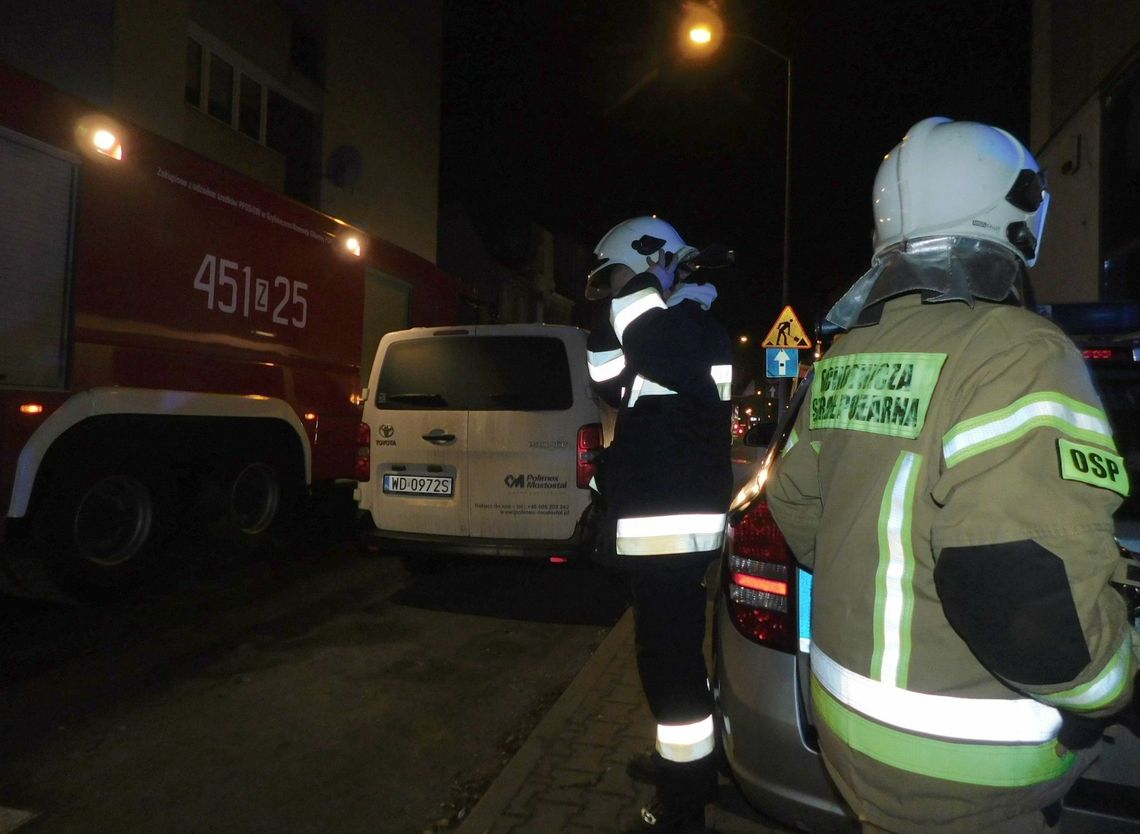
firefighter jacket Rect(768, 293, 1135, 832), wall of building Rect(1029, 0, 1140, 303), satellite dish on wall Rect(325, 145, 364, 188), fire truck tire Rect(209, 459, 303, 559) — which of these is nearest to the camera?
firefighter jacket Rect(768, 293, 1135, 832)

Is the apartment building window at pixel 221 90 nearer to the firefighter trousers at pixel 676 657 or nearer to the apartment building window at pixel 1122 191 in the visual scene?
the apartment building window at pixel 1122 191

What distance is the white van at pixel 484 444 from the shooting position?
5.47 metres

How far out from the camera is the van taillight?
2383 mm

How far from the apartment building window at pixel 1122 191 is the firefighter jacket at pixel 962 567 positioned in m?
8.09

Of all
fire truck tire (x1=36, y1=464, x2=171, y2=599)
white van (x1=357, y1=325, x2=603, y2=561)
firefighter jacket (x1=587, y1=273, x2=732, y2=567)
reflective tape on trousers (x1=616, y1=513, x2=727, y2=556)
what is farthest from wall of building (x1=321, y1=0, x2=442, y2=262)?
reflective tape on trousers (x1=616, y1=513, x2=727, y2=556)

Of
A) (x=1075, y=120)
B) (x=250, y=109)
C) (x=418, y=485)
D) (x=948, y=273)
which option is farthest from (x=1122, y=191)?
(x=250, y=109)

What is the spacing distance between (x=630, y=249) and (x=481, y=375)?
118 inches

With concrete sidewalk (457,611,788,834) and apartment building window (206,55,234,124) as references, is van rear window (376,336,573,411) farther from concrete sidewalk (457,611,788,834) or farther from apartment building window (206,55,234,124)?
apartment building window (206,55,234,124)

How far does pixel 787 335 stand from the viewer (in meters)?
13.5

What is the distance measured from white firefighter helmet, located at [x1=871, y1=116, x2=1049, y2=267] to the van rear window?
4.02 meters

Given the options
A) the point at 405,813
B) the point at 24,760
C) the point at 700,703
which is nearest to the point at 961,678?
the point at 700,703

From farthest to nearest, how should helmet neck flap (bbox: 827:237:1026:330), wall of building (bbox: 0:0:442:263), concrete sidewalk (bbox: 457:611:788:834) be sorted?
1. wall of building (bbox: 0:0:442:263)
2. concrete sidewalk (bbox: 457:611:788:834)
3. helmet neck flap (bbox: 827:237:1026:330)

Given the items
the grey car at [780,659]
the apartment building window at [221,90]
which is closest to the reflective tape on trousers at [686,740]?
the grey car at [780,659]

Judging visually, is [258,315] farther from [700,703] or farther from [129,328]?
[700,703]
